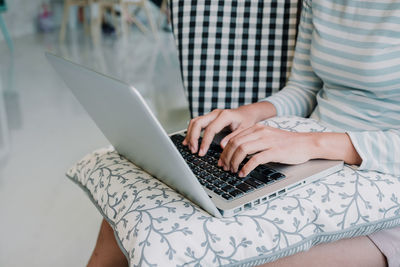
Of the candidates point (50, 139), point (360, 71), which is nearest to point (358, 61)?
point (360, 71)

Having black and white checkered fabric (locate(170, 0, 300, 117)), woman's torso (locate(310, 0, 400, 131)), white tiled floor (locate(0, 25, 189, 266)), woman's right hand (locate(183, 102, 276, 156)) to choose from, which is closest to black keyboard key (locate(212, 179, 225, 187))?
woman's right hand (locate(183, 102, 276, 156))

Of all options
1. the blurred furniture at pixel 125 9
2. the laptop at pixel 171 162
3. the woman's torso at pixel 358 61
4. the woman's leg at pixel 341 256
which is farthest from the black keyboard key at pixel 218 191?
the blurred furniture at pixel 125 9

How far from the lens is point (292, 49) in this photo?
113 cm

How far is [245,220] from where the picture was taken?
2.04 feet

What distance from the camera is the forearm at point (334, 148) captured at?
0.73m

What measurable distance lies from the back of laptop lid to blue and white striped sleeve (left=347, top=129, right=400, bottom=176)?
0.26m

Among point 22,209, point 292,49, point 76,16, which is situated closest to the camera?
point 292,49

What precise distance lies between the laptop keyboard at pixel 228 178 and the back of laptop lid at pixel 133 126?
0.14ft

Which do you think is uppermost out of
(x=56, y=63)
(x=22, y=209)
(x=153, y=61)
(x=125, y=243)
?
(x=56, y=63)

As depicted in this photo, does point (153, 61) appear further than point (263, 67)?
Yes

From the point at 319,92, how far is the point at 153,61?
3.15 metres

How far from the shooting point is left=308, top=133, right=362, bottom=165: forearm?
2.41ft

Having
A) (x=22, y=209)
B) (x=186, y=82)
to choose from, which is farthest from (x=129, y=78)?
(x=186, y=82)

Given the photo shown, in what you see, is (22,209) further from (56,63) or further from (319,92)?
(319,92)
